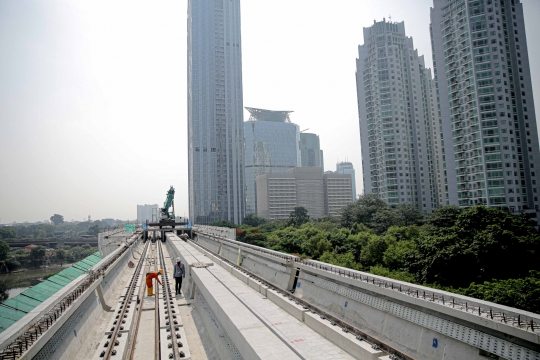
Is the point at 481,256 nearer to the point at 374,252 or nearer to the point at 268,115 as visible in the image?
the point at 374,252

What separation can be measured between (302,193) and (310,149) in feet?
256

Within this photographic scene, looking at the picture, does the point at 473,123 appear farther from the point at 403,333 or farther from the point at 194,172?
the point at 194,172

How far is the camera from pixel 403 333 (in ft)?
23.3

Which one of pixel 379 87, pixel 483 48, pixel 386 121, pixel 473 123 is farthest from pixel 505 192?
pixel 379 87

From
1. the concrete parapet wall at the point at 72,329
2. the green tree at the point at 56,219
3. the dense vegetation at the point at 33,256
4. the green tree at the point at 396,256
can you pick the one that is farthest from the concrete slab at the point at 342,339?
the green tree at the point at 56,219

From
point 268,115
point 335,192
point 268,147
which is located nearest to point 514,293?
point 335,192

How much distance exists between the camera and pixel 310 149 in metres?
185

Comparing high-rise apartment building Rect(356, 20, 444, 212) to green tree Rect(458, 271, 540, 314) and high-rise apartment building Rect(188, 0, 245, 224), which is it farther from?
green tree Rect(458, 271, 540, 314)

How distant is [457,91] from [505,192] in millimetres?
16601

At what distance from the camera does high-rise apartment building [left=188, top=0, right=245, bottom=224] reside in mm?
92875

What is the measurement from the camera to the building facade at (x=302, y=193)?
356 feet

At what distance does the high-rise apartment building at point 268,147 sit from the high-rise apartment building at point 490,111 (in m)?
86.7

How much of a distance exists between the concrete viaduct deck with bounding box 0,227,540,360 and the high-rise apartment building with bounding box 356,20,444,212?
62646 millimetres

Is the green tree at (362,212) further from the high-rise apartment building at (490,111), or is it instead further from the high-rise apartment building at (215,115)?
the high-rise apartment building at (215,115)
